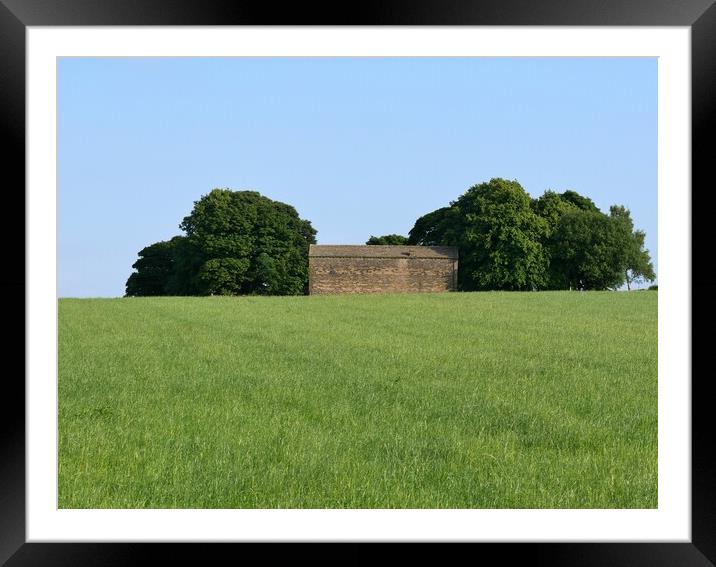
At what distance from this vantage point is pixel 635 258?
111 ft

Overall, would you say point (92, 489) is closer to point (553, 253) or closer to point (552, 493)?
point (552, 493)

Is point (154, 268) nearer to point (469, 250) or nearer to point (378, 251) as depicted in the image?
point (378, 251)

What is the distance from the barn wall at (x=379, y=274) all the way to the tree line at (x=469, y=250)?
2.71ft

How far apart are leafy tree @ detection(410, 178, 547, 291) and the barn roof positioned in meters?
0.97

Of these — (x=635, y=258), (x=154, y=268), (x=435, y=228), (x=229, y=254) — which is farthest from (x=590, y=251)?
(x=154, y=268)

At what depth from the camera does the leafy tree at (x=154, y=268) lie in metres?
33.9

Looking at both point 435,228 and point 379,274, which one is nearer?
point 379,274

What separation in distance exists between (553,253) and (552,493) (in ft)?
106

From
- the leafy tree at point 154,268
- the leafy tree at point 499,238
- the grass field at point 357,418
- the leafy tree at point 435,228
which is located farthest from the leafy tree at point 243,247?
the grass field at point 357,418

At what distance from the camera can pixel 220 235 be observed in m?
33.2

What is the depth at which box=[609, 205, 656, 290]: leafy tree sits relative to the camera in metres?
33.4
